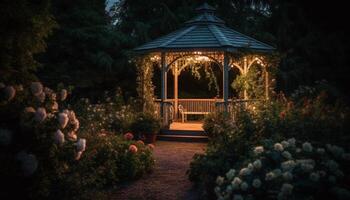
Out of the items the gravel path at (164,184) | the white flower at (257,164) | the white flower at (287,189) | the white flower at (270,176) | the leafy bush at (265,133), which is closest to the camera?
the white flower at (287,189)

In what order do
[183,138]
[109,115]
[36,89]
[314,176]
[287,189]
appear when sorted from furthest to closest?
[183,138] → [109,115] → [36,89] → [314,176] → [287,189]

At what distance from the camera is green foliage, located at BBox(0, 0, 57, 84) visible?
241 inches

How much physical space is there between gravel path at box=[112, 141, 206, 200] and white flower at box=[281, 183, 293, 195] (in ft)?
8.33

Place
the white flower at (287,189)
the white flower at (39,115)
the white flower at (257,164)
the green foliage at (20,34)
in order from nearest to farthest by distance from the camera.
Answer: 1. the white flower at (287,189)
2. the white flower at (257,164)
3. the white flower at (39,115)
4. the green foliage at (20,34)

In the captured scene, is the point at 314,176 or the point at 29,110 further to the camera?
the point at 29,110

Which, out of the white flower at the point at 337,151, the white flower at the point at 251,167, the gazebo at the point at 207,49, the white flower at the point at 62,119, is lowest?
the white flower at the point at 251,167

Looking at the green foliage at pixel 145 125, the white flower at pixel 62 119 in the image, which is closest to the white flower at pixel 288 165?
the white flower at pixel 62 119

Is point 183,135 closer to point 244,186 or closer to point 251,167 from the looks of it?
point 251,167

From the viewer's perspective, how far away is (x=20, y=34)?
6.36m

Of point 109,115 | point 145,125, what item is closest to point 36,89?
point 109,115

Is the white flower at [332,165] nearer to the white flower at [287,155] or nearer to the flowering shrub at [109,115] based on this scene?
the white flower at [287,155]

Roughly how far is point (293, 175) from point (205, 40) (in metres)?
10.4

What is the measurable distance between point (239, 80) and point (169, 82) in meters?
9.02

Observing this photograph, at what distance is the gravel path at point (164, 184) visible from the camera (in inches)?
286
